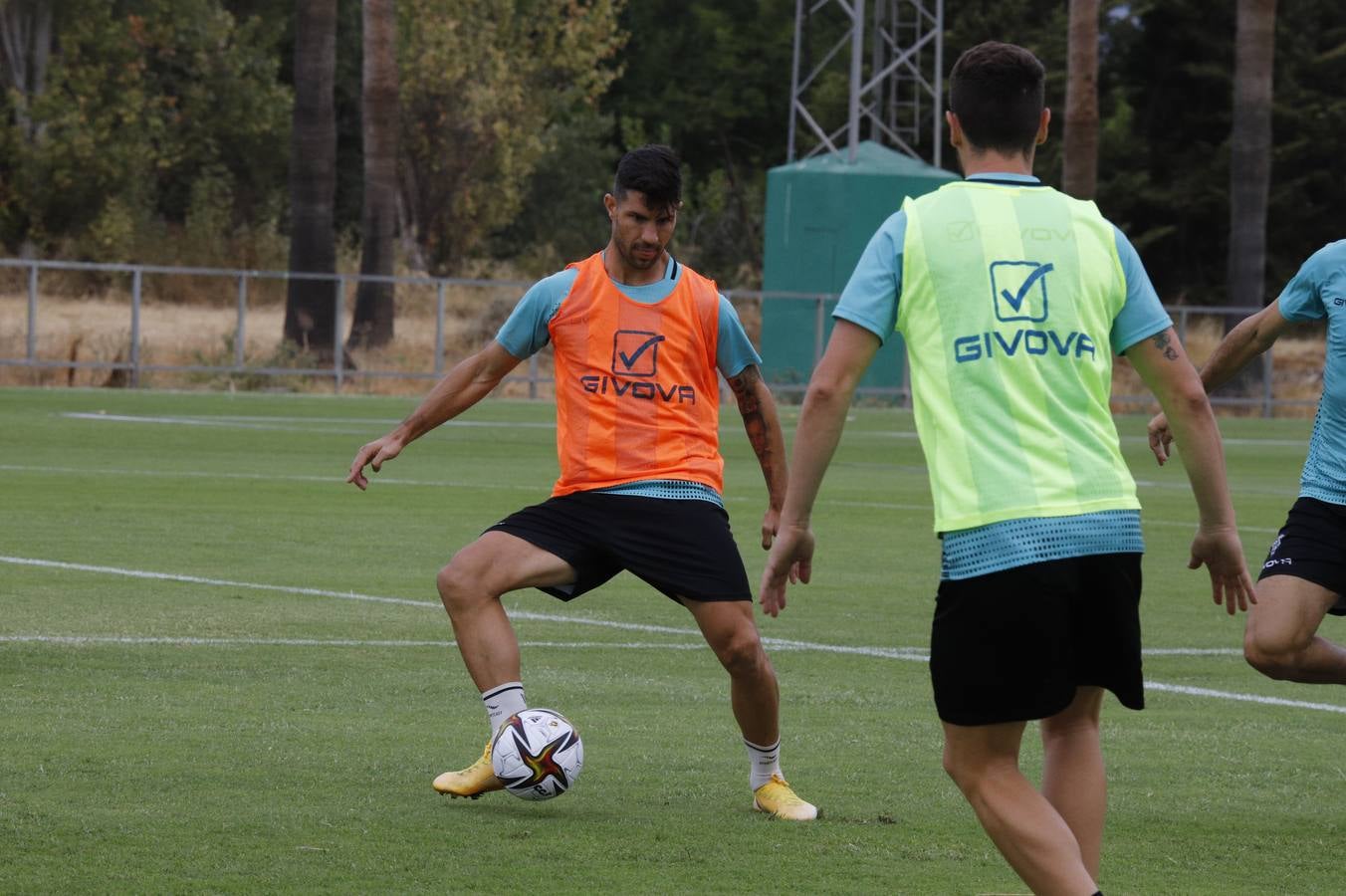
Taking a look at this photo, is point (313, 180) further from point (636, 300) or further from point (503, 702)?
point (503, 702)

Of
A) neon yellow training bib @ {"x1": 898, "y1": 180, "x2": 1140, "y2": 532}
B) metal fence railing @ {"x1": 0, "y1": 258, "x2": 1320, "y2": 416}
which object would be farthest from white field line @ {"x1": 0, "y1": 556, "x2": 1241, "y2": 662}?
metal fence railing @ {"x1": 0, "y1": 258, "x2": 1320, "y2": 416}

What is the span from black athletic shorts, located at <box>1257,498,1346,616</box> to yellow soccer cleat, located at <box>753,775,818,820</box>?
5.65ft

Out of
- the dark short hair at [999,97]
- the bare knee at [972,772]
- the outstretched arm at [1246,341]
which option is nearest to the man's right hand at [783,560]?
the bare knee at [972,772]

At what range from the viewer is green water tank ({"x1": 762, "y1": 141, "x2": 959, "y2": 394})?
1507 inches

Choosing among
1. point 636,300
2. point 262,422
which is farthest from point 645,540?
point 262,422

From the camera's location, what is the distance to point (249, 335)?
3981 centimetres

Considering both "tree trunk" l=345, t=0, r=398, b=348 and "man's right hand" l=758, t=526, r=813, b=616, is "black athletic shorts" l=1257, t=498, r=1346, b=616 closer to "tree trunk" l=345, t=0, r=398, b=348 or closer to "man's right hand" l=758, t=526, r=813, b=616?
"man's right hand" l=758, t=526, r=813, b=616

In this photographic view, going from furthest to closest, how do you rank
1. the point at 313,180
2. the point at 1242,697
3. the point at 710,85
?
the point at 710,85, the point at 313,180, the point at 1242,697

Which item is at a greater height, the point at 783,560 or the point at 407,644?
the point at 783,560

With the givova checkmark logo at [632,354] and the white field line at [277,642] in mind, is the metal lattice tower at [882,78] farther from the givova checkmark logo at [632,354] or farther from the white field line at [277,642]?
the givova checkmark logo at [632,354]

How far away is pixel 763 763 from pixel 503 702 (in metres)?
0.80

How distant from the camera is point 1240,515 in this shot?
18.7 m

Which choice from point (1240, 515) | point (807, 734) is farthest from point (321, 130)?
point (807, 734)

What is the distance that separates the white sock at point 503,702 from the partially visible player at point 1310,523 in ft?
7.41
